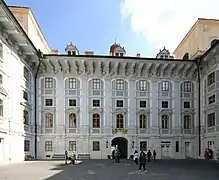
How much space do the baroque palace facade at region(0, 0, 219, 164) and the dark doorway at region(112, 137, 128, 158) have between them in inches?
15.5

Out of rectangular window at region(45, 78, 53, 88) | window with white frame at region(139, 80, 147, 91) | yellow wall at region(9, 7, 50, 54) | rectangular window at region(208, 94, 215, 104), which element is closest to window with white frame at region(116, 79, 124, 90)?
window with white frame at region(139, 80, 147, 91)

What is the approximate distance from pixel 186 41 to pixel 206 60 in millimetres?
13105

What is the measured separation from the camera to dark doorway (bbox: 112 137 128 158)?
4370cm

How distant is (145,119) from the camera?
43062 millimetres

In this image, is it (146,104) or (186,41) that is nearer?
(146,104)

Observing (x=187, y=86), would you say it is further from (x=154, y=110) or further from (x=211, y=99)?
(x=154, y=110)

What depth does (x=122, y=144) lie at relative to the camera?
149 ft

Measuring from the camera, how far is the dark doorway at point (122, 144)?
43.7 m

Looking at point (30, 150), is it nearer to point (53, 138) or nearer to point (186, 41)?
point (53, 138)

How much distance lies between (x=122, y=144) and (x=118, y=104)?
6.30 metres

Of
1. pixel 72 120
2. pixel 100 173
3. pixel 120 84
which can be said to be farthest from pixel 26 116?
pixel 100 173

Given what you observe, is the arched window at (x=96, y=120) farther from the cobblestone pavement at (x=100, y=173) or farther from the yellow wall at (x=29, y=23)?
the cobblestone pavement at (x=100, y=173)

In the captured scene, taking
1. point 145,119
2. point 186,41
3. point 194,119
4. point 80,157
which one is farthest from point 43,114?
point 186,41

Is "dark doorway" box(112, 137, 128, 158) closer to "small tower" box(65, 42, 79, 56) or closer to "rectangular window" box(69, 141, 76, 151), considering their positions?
"rectangular window" box(69, 141, 76, 151)
